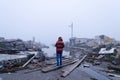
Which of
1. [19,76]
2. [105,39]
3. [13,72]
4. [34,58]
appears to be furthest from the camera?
[105,39]

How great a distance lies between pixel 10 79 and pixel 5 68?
3.19m

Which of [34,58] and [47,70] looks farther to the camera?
[34,58]

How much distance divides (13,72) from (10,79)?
2.29m

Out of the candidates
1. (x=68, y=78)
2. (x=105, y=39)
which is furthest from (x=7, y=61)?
(x=105, y=39)

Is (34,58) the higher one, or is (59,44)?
(59,44)

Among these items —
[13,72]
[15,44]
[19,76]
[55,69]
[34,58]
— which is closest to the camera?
[19,76]

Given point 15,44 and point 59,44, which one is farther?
point 15,44

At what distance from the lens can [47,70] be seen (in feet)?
49.1

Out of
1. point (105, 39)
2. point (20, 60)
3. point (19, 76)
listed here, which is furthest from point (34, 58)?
point (105, 39)

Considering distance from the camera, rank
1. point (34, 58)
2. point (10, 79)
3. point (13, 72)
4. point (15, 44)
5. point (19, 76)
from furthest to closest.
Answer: point (15, 44)
point (34, 58)
point (13, 72)
point (19, 76)
point (10, 79)

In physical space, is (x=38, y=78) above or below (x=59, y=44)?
below

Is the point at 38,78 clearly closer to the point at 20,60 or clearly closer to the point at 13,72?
the point at 13,72

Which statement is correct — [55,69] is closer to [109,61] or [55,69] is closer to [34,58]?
[34,58]

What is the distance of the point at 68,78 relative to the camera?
1283cm
